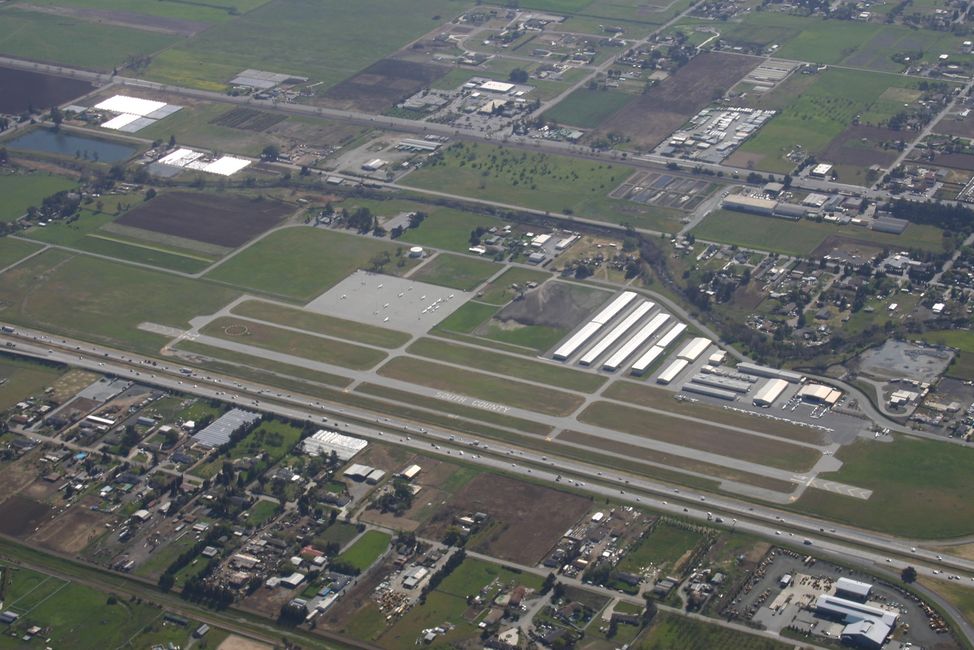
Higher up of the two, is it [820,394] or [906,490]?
[820,394]

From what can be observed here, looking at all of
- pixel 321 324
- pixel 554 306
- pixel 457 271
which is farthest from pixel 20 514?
pixel 554 306

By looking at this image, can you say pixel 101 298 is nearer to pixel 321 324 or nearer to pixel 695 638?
pixel 321 324

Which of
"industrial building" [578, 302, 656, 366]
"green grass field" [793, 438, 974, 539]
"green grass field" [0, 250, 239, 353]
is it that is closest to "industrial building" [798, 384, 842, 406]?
"green grass field" [793, 438, 974, 539]

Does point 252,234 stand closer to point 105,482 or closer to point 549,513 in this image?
point 105,482

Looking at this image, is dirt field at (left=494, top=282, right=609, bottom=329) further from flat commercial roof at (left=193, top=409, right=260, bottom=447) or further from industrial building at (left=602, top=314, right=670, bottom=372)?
flat commercial roof at (left=193, top=409, right=260, bottom=447)

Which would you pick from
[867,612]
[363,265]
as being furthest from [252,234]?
[867,612]

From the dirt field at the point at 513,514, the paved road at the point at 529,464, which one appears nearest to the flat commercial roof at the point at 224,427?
the paved road at the point at 529,464
